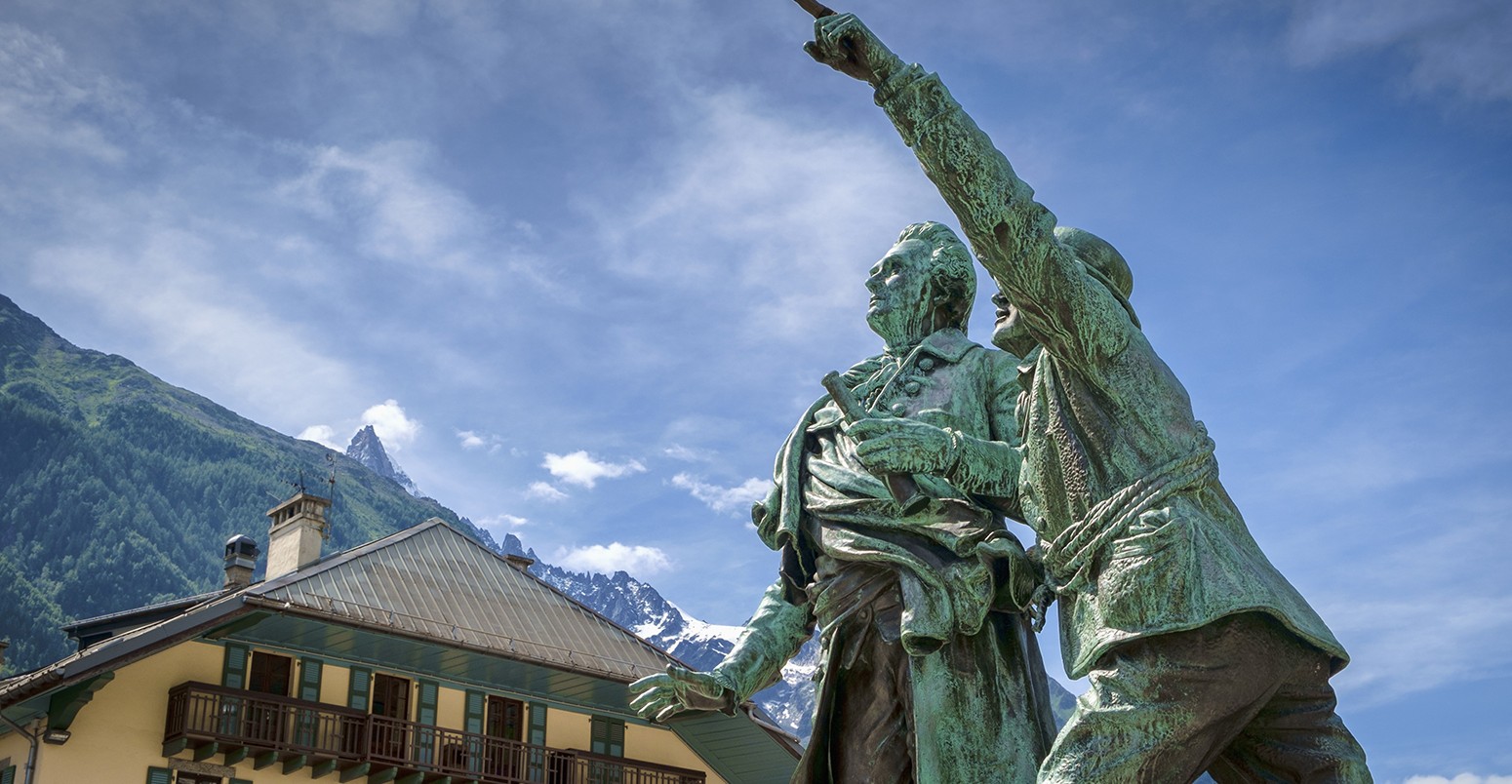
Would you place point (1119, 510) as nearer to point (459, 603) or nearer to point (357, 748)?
point (357, 748)

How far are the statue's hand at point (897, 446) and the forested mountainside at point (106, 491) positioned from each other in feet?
359

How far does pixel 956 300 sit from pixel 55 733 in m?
27.5

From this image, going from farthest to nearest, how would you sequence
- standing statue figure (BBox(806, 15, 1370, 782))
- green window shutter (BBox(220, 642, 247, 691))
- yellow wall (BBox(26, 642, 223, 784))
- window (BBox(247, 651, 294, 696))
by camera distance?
window (BBox(247, 651, 294, 696)) → green window shutter (BBox(220, 642, 247, 691)) → yellow wall (BBox(26, 642, 223, 784)) → standing statue figure (BBox(806, 15, 1370, 782))

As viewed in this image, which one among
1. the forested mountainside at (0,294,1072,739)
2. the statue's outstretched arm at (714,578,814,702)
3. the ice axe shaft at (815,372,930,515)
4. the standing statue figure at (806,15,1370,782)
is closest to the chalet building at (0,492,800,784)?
the statue's outstretched arm at (714,578,814,702)

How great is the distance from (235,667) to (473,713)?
5.68 metres

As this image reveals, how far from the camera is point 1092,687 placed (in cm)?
418

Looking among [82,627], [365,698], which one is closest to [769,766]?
[365,698]

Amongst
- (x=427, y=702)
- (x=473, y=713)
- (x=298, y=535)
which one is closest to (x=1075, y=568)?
(x=427, y=702)

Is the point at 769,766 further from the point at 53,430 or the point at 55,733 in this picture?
the point at 53,430

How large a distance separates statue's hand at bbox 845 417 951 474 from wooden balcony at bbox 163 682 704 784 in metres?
28.8

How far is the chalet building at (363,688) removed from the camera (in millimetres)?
30375

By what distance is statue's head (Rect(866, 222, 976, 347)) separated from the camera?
6289 mm

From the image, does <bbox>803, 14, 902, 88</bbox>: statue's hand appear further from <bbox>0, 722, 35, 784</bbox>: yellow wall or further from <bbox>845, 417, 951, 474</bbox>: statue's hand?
<bbox>0, 722, 35, 784</bbox>: yellow wall

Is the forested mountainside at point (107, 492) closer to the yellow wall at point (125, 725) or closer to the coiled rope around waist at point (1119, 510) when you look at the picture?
the yellow wall at point (125, 725)
